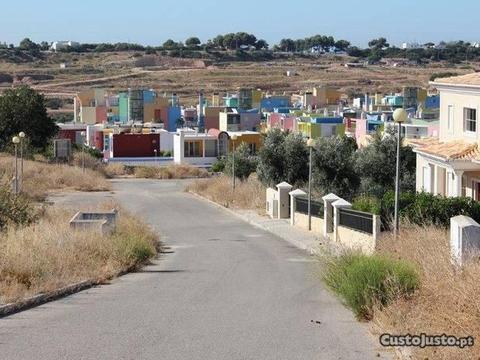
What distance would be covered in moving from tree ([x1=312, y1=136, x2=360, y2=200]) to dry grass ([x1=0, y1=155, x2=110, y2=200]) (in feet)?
55.4

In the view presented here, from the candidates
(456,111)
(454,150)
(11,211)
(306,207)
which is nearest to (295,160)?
(306,207)

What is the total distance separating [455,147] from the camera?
29844mm

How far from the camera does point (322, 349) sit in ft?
33.8

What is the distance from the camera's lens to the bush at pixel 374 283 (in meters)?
11.8

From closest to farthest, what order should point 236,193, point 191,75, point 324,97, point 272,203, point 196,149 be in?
point 272,203 < point 236,193 < point 196,149 < point 324,97 < point 191,75

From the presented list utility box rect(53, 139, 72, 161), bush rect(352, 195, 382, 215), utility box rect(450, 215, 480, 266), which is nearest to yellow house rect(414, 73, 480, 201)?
bush rect(352, 195, 382, 215)

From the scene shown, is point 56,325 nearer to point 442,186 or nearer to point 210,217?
point 442,186


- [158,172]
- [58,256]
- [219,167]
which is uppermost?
[58,256]

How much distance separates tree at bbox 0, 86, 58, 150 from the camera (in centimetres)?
6619

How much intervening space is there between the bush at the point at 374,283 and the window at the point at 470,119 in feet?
60.5

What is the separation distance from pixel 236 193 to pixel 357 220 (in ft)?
73.9

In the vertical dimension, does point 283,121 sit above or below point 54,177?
above

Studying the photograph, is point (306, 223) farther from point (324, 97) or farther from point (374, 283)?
point (324, 97)

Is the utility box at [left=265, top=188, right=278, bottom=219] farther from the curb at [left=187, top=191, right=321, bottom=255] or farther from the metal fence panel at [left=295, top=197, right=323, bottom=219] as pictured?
the metal fence panel at [left=295, top=197, right=323, bottom=219]
